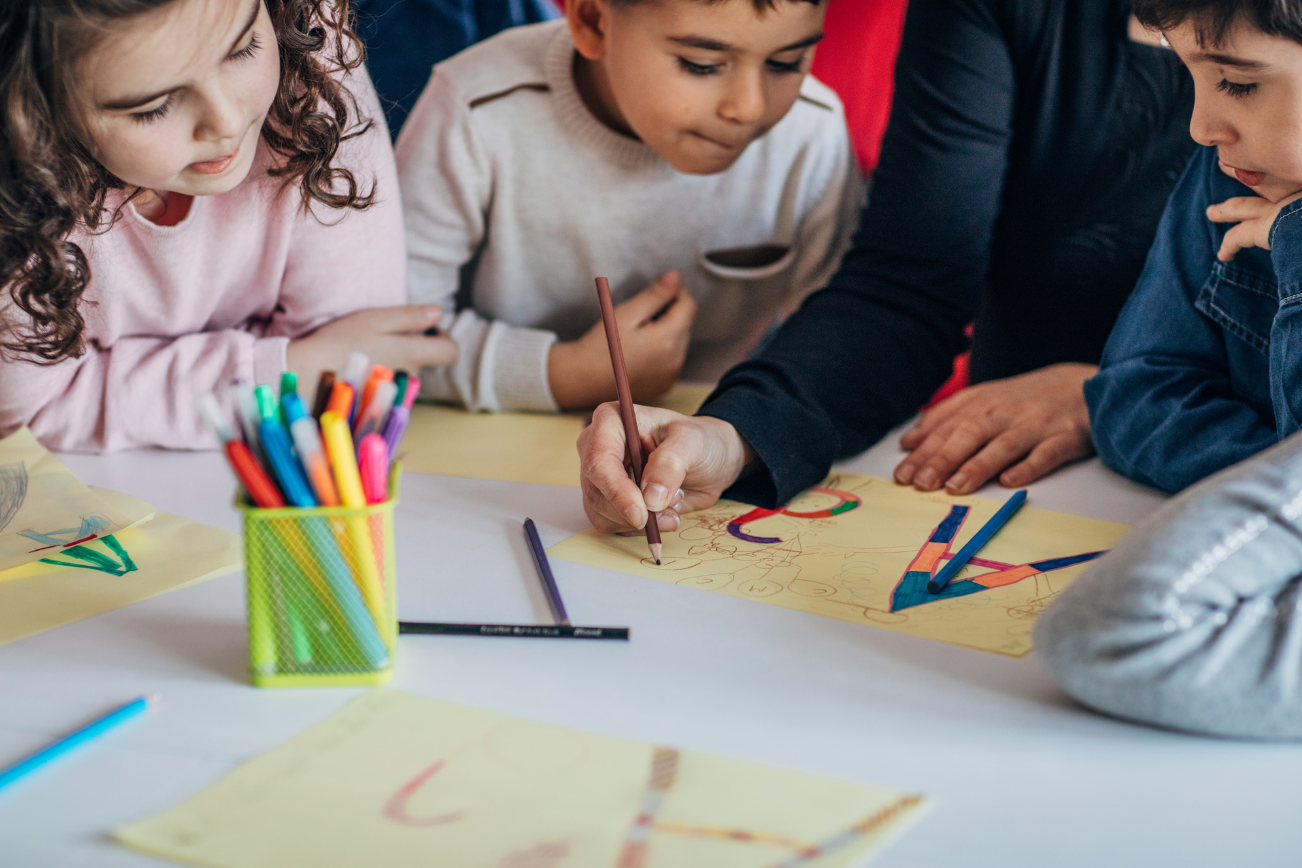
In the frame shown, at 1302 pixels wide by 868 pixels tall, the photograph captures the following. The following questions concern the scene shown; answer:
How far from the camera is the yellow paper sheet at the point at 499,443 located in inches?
30.7

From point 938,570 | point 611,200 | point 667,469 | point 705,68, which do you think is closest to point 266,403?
point 667,469

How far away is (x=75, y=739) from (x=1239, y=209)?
70 centimetres

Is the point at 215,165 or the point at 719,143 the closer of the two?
the point at 215,165

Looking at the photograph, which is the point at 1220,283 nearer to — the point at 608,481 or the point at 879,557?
the point at 879,557

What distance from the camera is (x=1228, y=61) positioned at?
572 mm

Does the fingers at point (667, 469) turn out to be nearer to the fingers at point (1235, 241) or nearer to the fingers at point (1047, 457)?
the fingers at point (1047, 457)

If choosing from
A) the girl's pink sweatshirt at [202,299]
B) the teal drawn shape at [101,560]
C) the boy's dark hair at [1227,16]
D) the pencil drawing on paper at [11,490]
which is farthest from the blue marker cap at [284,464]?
the boy's dark hair at [1227,16]

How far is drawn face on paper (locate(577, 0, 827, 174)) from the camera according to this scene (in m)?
0.85

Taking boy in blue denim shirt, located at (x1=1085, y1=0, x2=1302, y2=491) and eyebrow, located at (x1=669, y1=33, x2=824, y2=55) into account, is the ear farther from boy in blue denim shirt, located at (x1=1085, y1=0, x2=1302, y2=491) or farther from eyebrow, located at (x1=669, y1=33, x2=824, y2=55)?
boy in blue denim shirt, located at (x1=1085, y1=0, x2=1302, y2=491)

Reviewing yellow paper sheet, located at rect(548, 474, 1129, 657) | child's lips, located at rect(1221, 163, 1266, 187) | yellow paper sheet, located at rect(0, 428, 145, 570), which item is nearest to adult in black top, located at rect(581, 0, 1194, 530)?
yellow paper sheet, located at rect(548, 474, 1129, 657)

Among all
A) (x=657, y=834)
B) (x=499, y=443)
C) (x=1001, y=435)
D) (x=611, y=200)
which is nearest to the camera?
(x=657, y=834)

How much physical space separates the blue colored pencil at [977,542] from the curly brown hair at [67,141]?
1.78ft

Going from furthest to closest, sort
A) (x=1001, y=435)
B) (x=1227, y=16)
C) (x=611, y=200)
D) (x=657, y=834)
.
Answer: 1. (x=611, y=200)
2. (x=1001, y=435)
3. (x=1227, y=16)
4. (x=657, y=834)

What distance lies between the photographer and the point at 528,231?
1.09 meters
